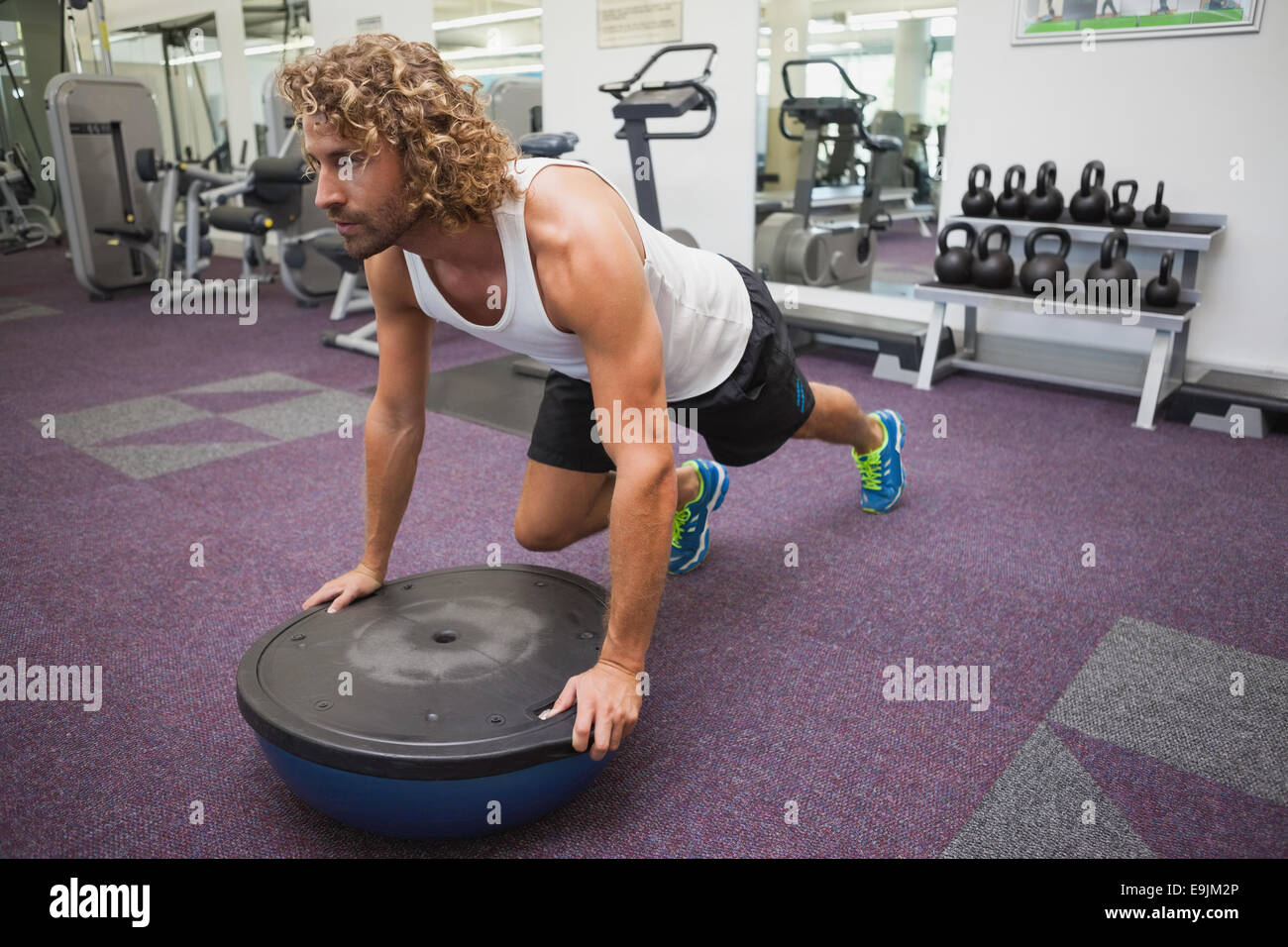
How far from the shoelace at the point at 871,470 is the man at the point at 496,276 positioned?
2.79 ft

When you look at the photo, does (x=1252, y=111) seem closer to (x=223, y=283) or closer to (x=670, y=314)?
(x=670, y=314)

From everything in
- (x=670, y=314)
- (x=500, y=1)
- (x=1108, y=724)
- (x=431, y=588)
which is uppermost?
(x=500, y=1)

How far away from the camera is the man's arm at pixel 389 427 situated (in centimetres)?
139

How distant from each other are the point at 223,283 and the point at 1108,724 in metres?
5.06

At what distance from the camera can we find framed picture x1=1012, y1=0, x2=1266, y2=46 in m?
2.83

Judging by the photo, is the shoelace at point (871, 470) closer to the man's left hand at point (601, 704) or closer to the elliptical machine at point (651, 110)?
the man's left hand at point (601, 704)

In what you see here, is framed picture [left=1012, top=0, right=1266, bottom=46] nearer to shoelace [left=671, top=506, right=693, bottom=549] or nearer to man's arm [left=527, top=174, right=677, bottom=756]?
shoelace [left=671, top=506, right=693, bottom=549]

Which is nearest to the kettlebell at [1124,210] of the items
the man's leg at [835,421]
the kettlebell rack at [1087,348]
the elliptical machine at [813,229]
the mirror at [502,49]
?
the kettlebell rack at [1087,348]

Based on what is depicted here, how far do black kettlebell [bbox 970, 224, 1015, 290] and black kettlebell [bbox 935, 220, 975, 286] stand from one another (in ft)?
0.11

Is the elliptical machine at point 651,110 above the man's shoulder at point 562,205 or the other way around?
above

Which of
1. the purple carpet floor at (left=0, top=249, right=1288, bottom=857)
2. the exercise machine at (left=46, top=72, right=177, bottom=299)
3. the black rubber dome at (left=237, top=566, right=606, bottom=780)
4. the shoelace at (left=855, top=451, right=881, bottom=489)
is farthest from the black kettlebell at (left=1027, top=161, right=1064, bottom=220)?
the exercise machine at (left=46, top=72, right=177, bottom=299)
